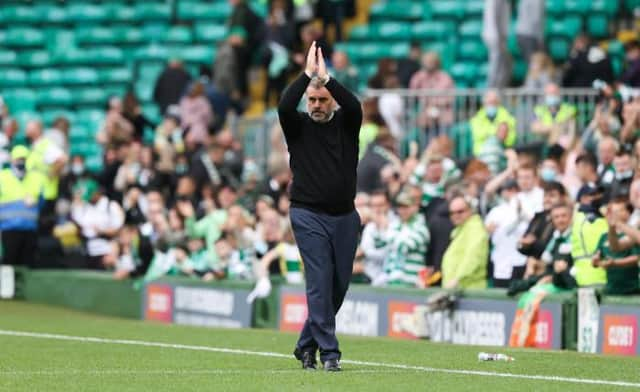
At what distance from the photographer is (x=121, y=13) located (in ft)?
108

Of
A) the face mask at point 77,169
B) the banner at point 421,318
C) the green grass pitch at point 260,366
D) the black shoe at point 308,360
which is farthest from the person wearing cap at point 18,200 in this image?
the black shoe at point 308,360

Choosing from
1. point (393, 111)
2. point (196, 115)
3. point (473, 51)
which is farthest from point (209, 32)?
point (393, 111)

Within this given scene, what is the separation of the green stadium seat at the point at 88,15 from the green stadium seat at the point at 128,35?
0.42 meters

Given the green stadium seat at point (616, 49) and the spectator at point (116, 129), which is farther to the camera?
the spectator at point (116, 129)

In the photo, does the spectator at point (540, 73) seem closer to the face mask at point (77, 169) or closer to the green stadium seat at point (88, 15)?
the face mask at point (77, 169)

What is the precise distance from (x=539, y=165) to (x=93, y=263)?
8.69 metres

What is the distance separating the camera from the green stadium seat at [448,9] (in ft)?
92.8

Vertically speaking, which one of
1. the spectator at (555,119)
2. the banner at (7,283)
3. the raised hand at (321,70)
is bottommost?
the banner at (7,283)

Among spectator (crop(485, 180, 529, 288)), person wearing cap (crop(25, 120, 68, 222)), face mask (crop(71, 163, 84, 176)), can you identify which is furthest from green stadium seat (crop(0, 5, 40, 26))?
spectator (crop(485, 180, 529, 288))

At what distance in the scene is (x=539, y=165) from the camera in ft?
67.1

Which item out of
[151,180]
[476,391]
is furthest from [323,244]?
[151,180]

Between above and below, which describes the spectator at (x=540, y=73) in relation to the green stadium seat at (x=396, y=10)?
below

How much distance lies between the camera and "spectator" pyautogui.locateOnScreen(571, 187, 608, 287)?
54.8 ft

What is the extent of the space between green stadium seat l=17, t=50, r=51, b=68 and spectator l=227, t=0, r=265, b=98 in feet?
15.0
